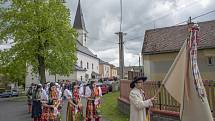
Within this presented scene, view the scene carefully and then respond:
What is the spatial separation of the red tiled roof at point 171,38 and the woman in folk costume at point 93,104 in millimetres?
15823

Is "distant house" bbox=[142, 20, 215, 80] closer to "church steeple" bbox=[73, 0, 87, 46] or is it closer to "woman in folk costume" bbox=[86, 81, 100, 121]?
"woman in folk costume" bbox=[86, 81, 100, 121]

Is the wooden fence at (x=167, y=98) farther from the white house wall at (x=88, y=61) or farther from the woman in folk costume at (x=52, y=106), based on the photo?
the white house wall at (x=88, y=61)

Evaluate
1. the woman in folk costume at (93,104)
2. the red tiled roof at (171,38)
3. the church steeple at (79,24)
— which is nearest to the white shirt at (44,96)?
the woman in folk costume at (93,104)

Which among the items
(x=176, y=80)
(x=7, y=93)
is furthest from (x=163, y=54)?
(x=7, y=93)

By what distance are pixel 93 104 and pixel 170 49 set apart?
1775 cm

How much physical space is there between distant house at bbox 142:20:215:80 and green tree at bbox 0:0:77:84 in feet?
29.0

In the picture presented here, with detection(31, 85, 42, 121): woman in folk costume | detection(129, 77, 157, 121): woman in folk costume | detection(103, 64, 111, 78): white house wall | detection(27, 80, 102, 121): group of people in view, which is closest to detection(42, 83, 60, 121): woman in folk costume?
detection(27, 80, 102, 121): group of people

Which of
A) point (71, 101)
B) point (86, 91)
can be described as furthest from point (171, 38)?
point (71, 101)

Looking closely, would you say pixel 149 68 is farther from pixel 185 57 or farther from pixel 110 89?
pixel 185 57

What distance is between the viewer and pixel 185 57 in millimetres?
5961

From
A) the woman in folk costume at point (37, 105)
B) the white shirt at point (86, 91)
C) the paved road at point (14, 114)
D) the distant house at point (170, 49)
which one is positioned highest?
the distant house at point (170, 49)

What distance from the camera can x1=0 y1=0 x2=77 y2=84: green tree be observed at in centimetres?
3488

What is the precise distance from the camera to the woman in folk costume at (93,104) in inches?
509

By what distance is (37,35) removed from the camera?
35125 mm
